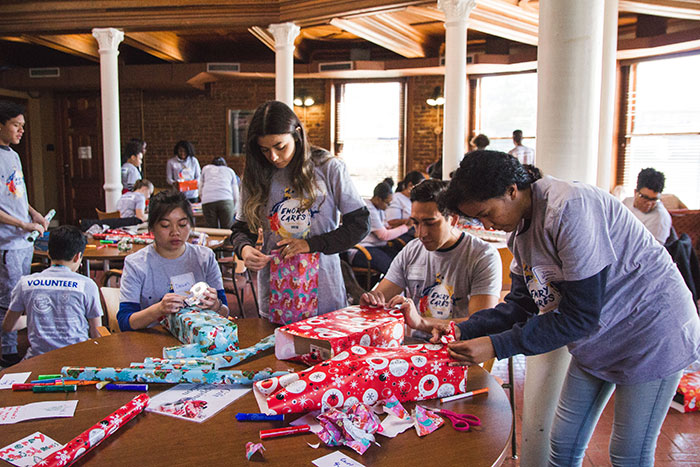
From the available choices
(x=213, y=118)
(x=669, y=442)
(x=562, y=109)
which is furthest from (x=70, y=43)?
(x=669, y=442)

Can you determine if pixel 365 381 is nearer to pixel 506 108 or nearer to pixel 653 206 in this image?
pixel 653 206

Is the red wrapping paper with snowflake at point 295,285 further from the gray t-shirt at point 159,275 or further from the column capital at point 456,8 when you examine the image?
the column capital at point 456,8

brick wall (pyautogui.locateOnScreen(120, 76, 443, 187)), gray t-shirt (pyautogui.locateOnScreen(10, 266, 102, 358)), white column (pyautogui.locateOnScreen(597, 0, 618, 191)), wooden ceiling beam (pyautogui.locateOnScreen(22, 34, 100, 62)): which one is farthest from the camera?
brick wall (pyautogui.locateOnScreen(120, 76, 443, 187))

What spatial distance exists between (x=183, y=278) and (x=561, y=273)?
1.57 metres

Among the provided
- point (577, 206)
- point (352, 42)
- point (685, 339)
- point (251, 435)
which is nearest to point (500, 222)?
point (577, 206)

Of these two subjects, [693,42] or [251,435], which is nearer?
[251,435]

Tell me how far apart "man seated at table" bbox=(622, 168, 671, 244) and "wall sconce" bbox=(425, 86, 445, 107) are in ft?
21.5

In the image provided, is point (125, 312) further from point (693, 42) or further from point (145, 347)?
point (693, 42)

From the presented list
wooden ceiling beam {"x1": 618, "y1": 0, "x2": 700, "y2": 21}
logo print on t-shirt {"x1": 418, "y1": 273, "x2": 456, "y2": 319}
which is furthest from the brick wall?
logo print on t-shirt {"x1": 418, "y1": 273, "x2": 456, "y2": 319}

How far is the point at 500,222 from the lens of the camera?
149 centimetres

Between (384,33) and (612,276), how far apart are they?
8654 millimetres

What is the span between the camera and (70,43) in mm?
10328

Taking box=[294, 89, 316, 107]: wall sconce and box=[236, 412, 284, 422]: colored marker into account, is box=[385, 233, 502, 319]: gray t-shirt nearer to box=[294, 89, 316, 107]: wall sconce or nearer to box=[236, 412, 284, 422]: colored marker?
box=[236, 412, 284, 422]: colored marker

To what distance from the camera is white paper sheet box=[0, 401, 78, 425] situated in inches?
55.3
